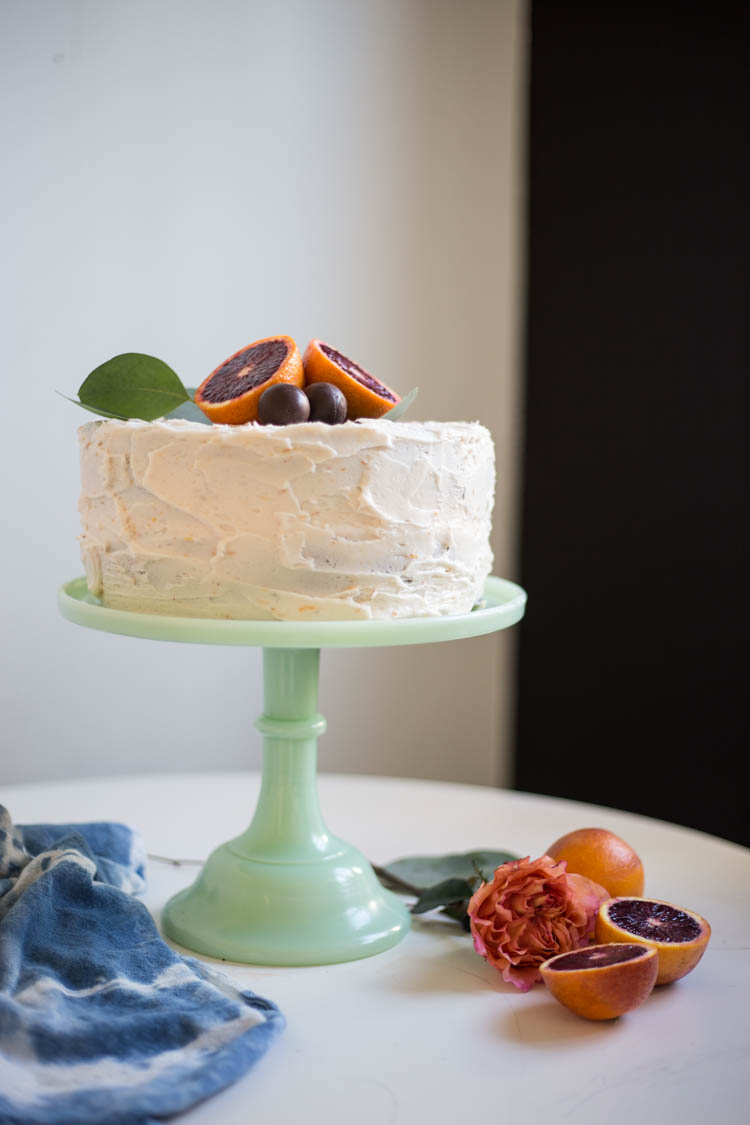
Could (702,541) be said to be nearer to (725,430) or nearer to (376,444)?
(725,430)

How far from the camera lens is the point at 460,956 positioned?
1175mm

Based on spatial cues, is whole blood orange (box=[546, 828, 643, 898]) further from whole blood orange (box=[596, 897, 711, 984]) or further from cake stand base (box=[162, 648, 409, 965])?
cake stand base (box=[162, 648, 409, 965])

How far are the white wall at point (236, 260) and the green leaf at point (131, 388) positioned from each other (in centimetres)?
83

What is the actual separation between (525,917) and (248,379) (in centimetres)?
59

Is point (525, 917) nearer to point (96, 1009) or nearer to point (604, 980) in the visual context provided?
point (604, 980)

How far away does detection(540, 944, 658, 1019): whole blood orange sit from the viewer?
0.99 metres

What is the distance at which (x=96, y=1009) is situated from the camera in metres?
0.96

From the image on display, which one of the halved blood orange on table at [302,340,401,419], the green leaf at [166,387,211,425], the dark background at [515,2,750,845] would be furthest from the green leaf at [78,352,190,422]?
the dark background at [515,2,750,845]

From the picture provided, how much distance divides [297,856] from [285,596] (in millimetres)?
314

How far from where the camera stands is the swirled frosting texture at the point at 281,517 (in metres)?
1.08

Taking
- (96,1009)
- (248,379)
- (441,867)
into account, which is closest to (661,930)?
(441,867)

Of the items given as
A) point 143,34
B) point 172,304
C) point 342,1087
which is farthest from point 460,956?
point 143,34

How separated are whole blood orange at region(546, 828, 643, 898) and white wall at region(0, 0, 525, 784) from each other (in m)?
1.19

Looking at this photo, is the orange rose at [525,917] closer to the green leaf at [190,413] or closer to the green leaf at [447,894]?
the green leaf at [447,894]
